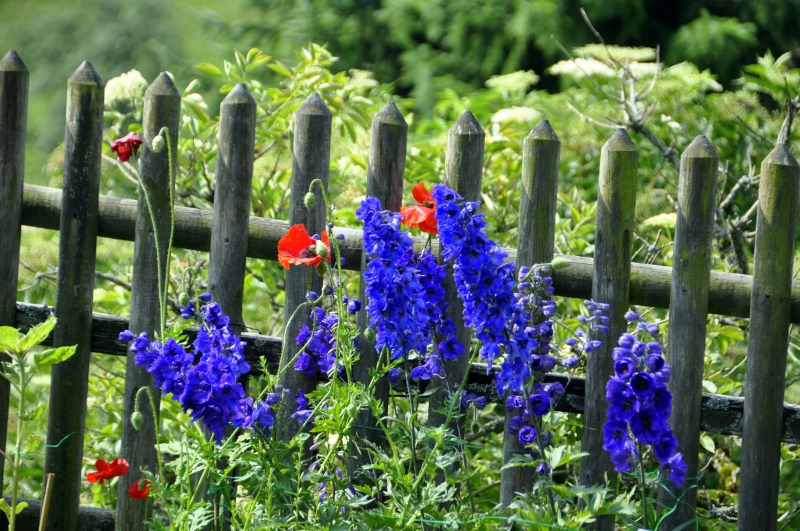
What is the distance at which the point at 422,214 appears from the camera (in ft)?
6.54

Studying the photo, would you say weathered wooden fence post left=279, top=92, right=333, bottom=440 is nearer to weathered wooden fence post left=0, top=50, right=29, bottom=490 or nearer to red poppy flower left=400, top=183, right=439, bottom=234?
red poppy flower left=400, top=183, right=439, bottom=234

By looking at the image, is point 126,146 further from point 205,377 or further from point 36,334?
point 205,377

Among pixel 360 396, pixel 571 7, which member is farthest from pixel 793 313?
pixel 571 7

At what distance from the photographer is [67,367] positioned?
2.39 metres

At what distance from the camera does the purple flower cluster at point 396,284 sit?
5.83 feet

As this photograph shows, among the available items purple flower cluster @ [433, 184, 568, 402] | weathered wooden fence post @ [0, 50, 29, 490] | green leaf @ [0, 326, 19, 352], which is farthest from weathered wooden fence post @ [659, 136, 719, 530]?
weathered wooden fence post @ [0, 50, 29, 490]

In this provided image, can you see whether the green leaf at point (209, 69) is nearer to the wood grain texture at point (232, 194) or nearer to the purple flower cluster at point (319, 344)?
the wood grain texture at point (232, 194)

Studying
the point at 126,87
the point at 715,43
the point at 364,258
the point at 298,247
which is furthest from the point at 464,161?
the point at 715,43

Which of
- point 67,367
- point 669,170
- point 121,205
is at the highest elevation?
point 669,170

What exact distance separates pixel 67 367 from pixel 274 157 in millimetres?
1622

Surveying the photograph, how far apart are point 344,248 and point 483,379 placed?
0.49m

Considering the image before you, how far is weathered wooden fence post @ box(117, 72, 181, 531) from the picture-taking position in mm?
2281

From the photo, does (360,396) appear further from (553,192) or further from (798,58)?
(798,58)

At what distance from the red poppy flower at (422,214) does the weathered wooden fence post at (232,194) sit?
19.0 inches
